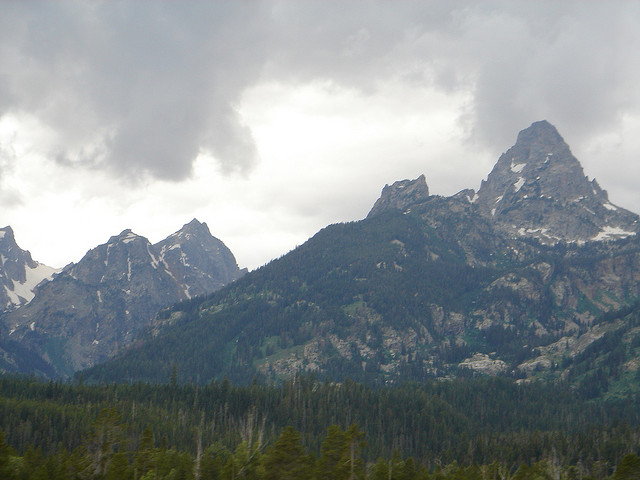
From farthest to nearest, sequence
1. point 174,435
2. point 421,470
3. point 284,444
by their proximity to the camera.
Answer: point 174,435 < point 421,470 < point 284,444

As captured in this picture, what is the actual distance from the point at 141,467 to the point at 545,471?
8290 centimetres

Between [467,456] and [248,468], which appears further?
[467,456]

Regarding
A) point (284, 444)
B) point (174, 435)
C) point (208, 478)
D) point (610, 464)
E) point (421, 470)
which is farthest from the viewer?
point (174, 435)

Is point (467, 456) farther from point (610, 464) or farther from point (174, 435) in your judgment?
point (174, 435)

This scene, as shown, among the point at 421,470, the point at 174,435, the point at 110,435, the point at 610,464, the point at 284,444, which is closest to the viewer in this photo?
the point at 284,444

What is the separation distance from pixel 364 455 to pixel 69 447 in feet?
279

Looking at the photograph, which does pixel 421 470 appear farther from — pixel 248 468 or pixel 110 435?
pixel 110 435

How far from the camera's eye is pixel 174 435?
19012 cm

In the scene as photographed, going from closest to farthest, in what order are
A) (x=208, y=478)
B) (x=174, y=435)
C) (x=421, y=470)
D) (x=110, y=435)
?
1. (x=208, y=478)
2. (x=421, y=470)
3. (x=110, y=435)
4. (x=174, y=435)

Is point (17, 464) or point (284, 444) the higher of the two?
point (284, 444)

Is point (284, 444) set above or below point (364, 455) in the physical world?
above

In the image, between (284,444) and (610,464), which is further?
(610,464)

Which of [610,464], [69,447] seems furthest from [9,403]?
[610,464]

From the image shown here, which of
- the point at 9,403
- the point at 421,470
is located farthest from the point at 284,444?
the point at 9,403
